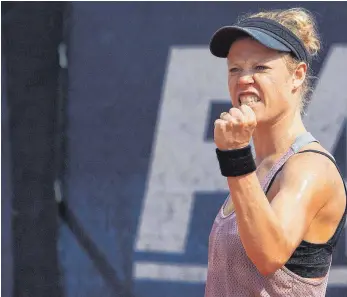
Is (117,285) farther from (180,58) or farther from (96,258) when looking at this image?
(180,58)

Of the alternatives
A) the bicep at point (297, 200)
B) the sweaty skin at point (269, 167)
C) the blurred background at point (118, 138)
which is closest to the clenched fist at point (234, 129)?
the sweaty skin at point (269, 167)

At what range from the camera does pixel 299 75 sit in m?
1.97

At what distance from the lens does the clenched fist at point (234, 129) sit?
1.69m

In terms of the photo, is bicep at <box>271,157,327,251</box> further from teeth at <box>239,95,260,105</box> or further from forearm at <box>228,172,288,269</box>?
teeth at <box>239,95,260,105</box>

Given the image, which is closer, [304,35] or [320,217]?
[320,217]

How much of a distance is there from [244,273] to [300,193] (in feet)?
0.79

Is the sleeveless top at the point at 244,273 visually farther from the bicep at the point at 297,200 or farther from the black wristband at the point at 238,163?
the black wristband at the point at 238,163

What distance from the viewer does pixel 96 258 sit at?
157 inches

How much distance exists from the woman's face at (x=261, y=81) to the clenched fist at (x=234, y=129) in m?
0.19

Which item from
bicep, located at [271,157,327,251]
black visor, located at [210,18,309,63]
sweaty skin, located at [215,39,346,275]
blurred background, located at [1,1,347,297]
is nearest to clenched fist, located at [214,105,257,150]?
sweaty skin, located at [215,39,346,275]

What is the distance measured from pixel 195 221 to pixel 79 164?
0.60 metres

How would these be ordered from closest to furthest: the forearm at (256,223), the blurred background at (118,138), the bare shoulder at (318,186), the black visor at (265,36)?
the forearm at (256,223), the bare shoulder at (318,186), the black visor at (265,36), the blurred background at (118,138)

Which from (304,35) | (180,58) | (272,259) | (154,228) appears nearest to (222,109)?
(180,58)

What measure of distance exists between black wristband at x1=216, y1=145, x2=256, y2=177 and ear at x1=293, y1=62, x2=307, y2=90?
0.33 m
